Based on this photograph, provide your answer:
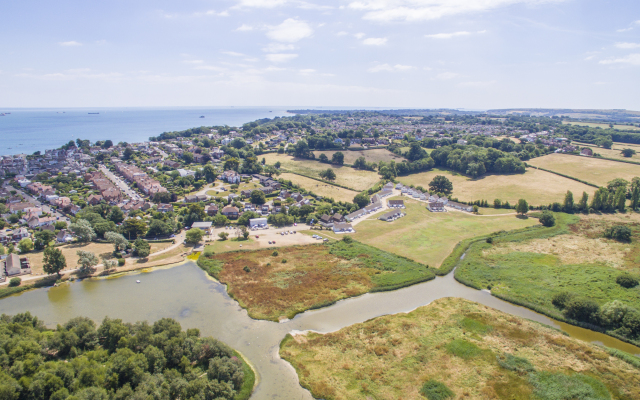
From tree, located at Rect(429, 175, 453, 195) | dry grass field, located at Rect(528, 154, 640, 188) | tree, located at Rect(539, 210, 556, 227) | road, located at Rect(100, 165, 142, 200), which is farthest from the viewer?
dry grass field, located at Rect(528, 154, 640, 188)

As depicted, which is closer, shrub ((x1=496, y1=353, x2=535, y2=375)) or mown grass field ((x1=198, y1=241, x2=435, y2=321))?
shrub ((x1=496, y1=353, x2=535, y2=375))

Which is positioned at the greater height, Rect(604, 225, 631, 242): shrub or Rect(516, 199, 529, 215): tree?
Rect(516, 199, 529, 215): tree

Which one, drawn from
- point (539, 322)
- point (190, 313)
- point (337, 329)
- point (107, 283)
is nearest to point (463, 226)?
point (539, 322)

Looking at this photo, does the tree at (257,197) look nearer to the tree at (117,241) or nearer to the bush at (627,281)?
the tree at (117,241)

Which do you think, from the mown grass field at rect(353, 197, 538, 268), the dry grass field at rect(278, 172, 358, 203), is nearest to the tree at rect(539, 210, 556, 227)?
the mown grass field at rect(353, 197, 538, 268)

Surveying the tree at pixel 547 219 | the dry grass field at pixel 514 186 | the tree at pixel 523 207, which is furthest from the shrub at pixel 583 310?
the dry grass field at pixel 514 186

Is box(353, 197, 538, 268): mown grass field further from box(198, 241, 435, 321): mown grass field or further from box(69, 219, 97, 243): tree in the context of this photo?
box(69, 219, 97, 243): tree

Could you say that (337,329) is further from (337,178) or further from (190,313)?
(337,178)

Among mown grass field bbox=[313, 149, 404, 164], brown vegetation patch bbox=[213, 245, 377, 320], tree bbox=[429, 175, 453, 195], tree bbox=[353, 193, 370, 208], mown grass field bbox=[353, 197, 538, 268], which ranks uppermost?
mown grass field bbox=[313, 149, 404, 164]
